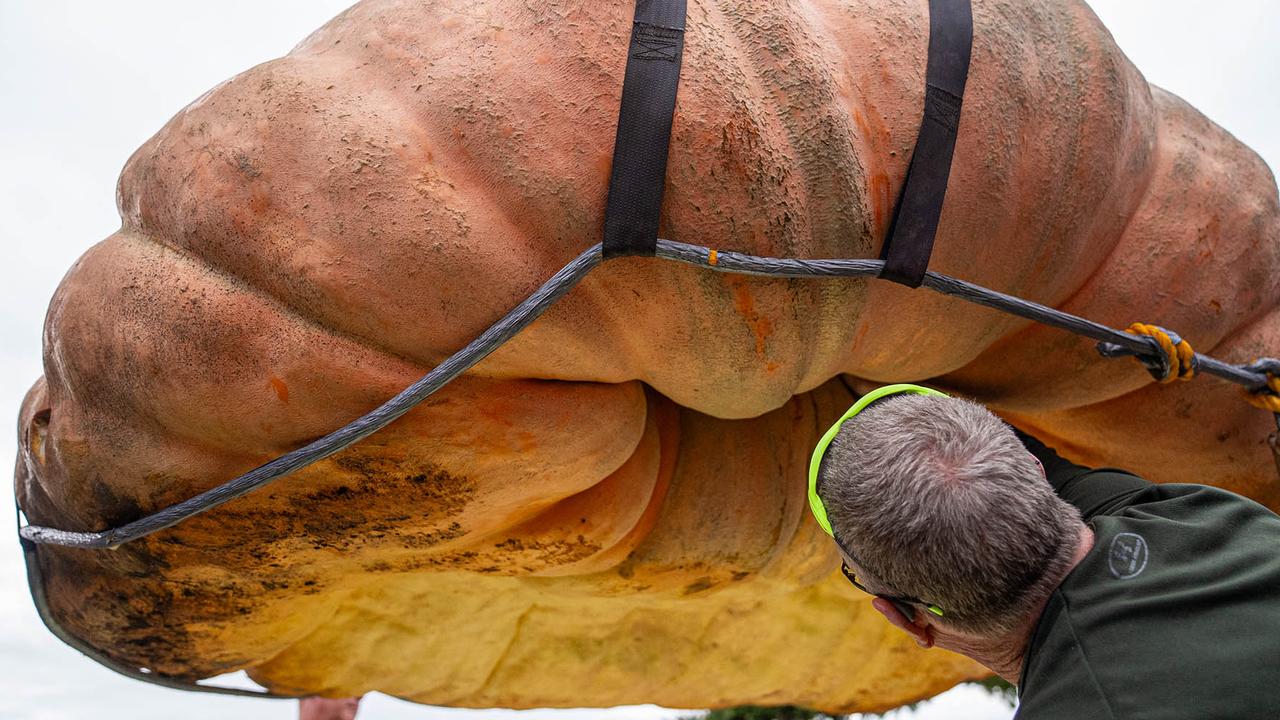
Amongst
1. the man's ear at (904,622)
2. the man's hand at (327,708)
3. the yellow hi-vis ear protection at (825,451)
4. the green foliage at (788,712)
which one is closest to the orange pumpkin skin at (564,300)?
the yellow hi-vis ear protection at (825,451)

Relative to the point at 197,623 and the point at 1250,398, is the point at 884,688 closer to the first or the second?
the point at 1250,398

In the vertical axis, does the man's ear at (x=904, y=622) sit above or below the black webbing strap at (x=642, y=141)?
below

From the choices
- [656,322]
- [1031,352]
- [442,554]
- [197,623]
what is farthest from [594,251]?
[197,623]

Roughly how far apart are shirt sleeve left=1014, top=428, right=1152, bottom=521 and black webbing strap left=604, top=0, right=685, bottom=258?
475 millimetres

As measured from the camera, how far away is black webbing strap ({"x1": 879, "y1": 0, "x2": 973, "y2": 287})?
1.07 metres

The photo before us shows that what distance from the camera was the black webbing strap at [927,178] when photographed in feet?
3.50

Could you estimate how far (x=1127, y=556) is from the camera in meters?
0.83

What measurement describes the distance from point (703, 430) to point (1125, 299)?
1.90 ft

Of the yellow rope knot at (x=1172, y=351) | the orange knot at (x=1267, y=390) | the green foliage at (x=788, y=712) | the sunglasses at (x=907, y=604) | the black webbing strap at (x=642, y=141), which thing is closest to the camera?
the sunglasses at (x=907, y=604)

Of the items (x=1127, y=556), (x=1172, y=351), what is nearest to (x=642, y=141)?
(x=1127, y=556)

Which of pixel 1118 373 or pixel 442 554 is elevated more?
pixel 1118 373

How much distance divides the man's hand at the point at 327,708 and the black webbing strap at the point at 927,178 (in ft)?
4.50

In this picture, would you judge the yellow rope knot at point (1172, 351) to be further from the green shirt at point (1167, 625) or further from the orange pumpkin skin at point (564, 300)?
the green shirt at point (1167, 625)

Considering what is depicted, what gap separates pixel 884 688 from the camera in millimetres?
2131
